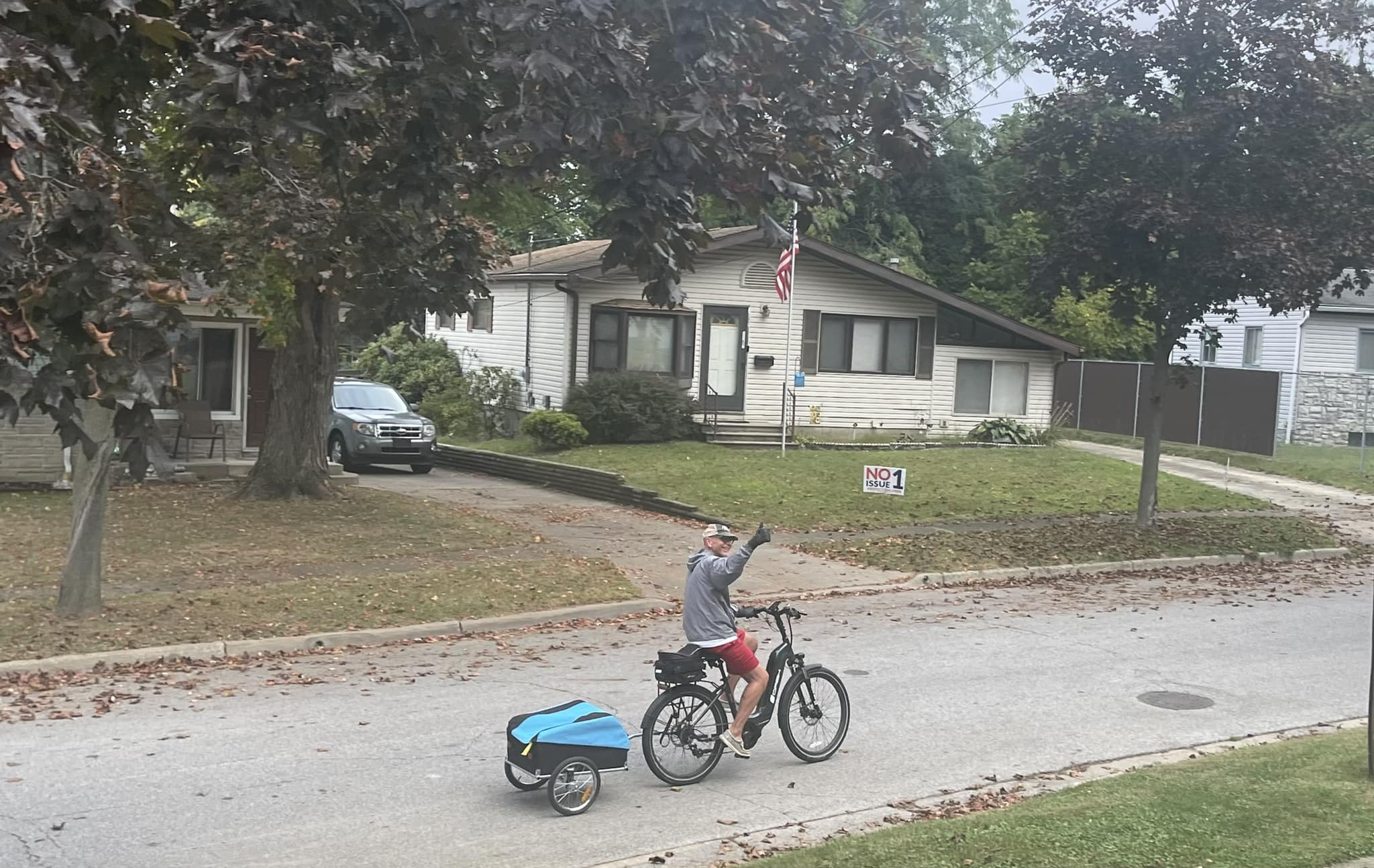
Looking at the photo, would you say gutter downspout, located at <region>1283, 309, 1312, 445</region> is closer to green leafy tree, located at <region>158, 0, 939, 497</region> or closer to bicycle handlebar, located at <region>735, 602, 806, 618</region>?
green leafy tree, located at <region>158, 0, 939, 497</region>

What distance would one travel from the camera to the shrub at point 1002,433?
3180 cm

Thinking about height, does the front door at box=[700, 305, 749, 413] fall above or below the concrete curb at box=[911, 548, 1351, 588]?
above

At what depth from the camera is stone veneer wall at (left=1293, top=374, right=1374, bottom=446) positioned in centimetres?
3609

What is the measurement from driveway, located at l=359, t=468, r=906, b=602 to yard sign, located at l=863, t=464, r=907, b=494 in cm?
173

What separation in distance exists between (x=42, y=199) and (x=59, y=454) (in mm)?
18689

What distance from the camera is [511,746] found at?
7.16 m

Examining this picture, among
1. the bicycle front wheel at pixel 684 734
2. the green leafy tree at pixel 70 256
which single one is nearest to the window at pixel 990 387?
the bicycle front wheel at pixel 684 734

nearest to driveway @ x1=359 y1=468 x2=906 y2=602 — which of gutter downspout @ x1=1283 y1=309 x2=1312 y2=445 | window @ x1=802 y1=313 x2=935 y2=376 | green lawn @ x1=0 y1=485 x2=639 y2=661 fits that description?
green lawn @ x1=0 y1=485 x2=639 y2=661

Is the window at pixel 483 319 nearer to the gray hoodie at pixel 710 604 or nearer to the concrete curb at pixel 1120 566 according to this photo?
the concrete curb at pixel 1120 566

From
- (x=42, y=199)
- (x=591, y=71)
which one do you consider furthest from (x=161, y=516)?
(x=42, y=199)

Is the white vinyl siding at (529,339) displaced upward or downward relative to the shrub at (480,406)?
upward

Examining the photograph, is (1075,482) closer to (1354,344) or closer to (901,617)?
(901,617)

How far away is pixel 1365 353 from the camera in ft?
125

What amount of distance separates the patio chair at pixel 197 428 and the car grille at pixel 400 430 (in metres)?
3.06
